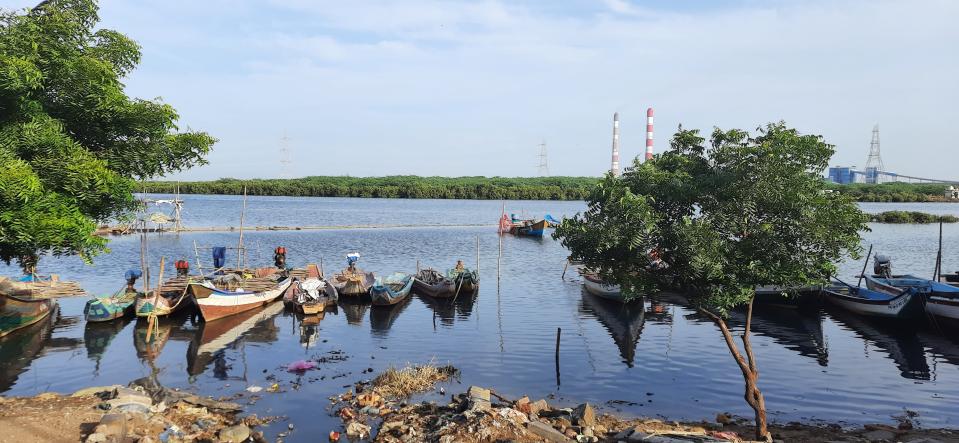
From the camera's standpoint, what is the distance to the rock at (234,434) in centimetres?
1510

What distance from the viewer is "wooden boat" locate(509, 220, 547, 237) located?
277 ft

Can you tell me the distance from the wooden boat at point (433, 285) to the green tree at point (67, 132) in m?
21.6

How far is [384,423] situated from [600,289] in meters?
23.9

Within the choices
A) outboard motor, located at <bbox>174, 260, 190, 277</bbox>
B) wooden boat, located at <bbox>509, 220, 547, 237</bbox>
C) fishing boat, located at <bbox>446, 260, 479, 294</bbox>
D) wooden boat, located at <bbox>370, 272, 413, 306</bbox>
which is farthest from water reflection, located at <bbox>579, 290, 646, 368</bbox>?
wooden boat, located at <bbox>509, 220, 547, 237</bbox>

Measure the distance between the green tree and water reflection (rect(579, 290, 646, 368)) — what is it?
18.1 m

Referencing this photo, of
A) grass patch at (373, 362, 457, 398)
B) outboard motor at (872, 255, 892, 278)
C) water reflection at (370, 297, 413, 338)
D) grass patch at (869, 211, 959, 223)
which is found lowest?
water reflection at (370, 297, 413, 338)

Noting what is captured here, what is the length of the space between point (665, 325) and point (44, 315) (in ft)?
96.9

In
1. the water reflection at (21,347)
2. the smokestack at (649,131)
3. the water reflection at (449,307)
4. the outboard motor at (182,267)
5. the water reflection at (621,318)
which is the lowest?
the water reflection at (449,307)

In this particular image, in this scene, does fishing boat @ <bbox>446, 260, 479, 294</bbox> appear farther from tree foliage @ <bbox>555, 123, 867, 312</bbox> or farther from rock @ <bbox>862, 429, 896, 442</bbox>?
rock @ <bbox>862, 429, 896, 442</bbox>

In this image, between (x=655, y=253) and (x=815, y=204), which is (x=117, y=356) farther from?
(x=815, y=204)

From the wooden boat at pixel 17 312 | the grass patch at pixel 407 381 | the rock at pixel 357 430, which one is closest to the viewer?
the rock at pixel 357 430

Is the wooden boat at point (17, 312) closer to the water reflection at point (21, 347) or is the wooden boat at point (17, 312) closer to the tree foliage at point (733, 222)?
the water reflection at point (21, 347)

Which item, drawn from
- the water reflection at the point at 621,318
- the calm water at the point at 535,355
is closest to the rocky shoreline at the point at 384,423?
the calm water at the point at 535,355

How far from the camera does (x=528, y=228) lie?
86.8 metres
